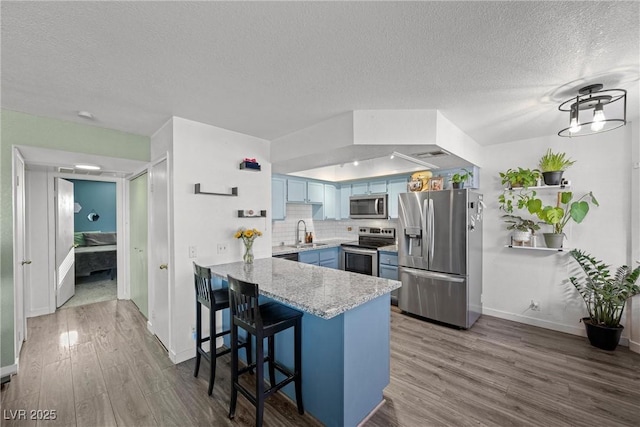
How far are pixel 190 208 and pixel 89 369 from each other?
5.79 feet

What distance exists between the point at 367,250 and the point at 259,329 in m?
3.11

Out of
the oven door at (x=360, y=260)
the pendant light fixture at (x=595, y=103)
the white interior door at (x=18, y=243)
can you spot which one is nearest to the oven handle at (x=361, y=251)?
the oven door at (x=360, y=260)

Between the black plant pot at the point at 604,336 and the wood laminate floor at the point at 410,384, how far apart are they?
0.07 m

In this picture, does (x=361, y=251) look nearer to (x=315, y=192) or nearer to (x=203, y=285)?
(x=315, y=192)

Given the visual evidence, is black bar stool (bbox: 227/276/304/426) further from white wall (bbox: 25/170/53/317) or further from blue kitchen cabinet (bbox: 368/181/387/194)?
white wall (bbox: 25/170/53/317)

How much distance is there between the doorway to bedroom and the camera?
471cm

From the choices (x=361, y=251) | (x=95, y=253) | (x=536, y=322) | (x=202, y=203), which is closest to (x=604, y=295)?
(x=536, y=322)

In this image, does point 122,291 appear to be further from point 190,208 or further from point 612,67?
point 612,67

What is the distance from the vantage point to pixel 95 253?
5.91m

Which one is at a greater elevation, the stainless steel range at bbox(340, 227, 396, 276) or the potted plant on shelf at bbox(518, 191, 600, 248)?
the potted plant on shelf at bbox(518, 191, 600, 248)

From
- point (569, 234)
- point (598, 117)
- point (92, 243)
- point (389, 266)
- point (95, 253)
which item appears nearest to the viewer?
point (598, 117)

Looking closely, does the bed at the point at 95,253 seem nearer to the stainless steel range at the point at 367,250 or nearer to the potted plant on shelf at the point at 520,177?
the stainless steel range at the point at 367,250

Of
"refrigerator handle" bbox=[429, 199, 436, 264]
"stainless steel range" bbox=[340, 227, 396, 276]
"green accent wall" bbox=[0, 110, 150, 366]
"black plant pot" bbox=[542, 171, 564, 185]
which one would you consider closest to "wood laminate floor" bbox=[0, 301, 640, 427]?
"green accent wall" bbox=[0, 110, 150, 366]

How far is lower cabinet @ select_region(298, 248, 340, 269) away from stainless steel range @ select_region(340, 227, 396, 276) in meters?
0.15
